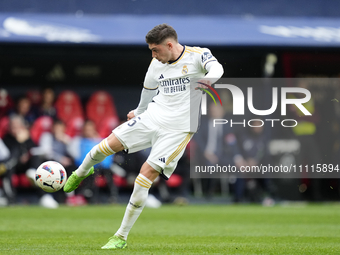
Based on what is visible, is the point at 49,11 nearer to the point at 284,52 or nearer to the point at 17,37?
the point at 17,37

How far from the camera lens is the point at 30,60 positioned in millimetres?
15609

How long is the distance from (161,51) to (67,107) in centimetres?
863

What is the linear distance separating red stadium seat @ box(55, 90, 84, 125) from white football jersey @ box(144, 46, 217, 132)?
26.9ft

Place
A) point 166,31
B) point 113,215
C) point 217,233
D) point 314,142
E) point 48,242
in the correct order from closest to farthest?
point 166,31
point 48,242
point 217,233
point 113,215
point 314,142

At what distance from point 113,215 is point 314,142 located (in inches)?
247

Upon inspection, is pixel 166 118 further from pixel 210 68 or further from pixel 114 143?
pixel 210 68

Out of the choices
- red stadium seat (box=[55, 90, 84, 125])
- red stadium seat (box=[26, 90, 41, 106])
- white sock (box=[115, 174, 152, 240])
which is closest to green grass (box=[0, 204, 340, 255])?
white sock (box=[115, 174, 152, 240])

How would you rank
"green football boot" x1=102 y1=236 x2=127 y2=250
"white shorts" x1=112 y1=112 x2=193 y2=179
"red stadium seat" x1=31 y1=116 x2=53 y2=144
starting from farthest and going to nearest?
"red stadium seat" x1=31 y1=116 x2=53 y2=144 < "white shorts" x1=112 y1=112 x2=193 y2=179 < "green football boot" x1=102 y1=236 x2=127 y2=250

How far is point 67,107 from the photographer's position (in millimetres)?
14719

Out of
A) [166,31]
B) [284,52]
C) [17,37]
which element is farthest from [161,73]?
[284,52]

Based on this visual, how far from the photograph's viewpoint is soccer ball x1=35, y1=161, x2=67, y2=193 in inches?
267

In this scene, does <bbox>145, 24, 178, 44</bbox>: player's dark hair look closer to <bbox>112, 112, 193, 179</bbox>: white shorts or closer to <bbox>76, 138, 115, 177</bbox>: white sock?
<bbox>112, 112, 193, 179</bbox>: white shorts

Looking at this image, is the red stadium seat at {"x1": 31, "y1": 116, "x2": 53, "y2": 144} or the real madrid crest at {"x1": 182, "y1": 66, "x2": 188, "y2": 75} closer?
the real madrid crest at {"x1": 182, "y1": 66, "x2": 188, "y2": 75}

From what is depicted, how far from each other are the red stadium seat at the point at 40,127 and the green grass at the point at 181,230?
78.4 inches
